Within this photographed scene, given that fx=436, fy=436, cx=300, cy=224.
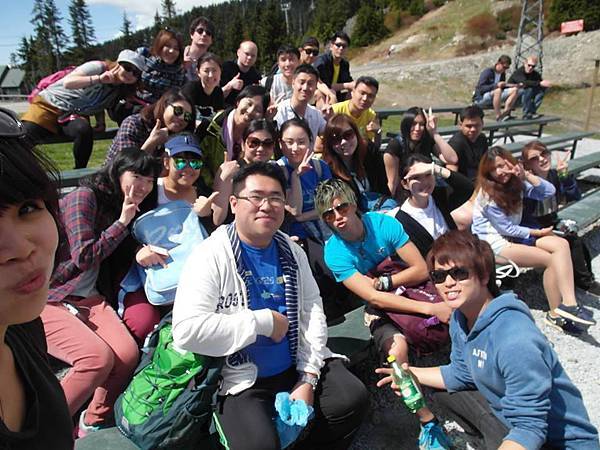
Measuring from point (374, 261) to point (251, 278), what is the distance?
1218 millimetres

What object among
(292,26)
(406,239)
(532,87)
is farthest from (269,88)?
(292,26)

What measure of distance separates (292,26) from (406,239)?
90.3 meters

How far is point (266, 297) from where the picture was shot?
2180mm

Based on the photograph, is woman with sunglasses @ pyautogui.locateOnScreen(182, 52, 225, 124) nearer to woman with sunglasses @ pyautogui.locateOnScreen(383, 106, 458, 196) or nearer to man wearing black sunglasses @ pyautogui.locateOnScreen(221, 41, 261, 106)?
man wearing black sunglasses @ pyautogui.locateOnScreen(221, 41, 261, 106)

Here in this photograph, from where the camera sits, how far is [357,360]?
2.82 m

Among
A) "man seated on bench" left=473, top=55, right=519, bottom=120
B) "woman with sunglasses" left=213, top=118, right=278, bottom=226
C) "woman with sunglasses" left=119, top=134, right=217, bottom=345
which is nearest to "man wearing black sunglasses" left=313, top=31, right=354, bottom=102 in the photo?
"woman with sunglasses" left=213, top=118, right=278, bottom=226

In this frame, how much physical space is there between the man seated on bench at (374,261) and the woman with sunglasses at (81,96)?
2409 mm

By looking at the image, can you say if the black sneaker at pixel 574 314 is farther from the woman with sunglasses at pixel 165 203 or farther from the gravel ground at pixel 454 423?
the woman with sunglasses at pixel 165 203

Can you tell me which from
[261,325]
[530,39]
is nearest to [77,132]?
[261,325]

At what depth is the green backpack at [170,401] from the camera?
1855 mm

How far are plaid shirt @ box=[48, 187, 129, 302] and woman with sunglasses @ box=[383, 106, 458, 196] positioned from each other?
9.59 feet

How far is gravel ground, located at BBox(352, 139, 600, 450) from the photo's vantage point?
103 inches

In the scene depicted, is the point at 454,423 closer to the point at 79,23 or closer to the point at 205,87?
the point at 205,87

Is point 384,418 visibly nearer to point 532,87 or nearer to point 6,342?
point 6,342
